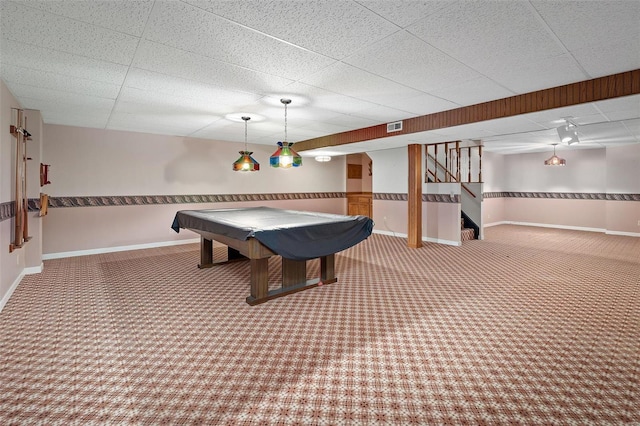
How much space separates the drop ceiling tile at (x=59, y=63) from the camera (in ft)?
8.68

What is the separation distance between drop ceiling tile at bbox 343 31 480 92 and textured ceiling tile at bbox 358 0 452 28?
0.73 ft

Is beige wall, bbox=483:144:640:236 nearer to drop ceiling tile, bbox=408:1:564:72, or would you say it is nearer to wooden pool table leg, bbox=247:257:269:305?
drop ceiling tile, bbox=408:1:564:72

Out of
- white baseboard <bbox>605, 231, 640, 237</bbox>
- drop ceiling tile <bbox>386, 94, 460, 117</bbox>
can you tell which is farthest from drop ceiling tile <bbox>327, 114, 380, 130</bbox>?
white baseboard <bbox>605, 231, 640, 237</bbox>

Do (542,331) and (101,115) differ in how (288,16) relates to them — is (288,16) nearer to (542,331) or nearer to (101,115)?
(542,331)

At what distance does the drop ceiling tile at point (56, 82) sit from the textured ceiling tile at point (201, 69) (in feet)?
3.09

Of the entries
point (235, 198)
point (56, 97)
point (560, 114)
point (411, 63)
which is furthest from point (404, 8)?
point (235, 198)

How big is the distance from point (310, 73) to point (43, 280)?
441 cm

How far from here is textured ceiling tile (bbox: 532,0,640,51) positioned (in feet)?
6.59

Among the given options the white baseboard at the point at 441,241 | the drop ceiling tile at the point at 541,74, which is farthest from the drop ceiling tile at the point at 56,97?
the white baseboard at the point at 441,241

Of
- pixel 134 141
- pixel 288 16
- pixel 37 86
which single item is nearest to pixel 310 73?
pixel 288 16

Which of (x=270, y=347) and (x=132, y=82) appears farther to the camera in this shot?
(x=132, y=82)

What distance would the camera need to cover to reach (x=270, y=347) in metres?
2.54

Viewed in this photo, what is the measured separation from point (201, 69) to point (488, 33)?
2.47 meters

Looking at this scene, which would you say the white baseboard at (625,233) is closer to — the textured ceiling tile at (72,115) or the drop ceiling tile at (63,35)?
the drop ceiling tile at (63,35)
